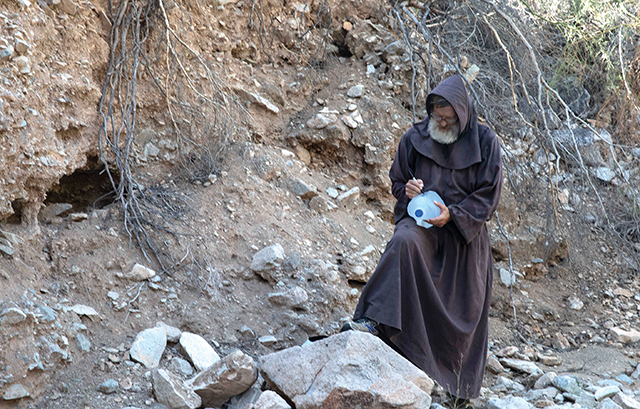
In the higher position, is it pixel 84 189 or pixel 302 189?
pixel 302 189

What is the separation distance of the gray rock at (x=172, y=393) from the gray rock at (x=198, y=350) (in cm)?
37

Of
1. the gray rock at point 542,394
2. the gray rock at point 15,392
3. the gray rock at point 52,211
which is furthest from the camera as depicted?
the gray rock at point 52,211

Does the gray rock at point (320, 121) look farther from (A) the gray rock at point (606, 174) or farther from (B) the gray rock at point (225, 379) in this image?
(A) the gray rock at point (606, 174)

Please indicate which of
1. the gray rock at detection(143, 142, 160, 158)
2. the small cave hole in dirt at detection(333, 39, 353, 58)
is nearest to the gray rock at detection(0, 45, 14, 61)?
the gray rock at detection(143, 142, 160, 158)

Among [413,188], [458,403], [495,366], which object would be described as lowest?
[495,366]

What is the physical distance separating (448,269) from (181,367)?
1.49 m

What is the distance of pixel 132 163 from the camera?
13.4ft

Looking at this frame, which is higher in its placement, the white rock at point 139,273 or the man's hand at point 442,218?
the man's hand at point 442,218

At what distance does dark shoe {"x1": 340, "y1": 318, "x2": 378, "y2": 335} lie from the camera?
9.72 feet

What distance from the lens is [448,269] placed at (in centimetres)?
327

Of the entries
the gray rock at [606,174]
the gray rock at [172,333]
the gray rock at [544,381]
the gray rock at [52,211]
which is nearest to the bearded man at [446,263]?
the gray rock at [544,381]

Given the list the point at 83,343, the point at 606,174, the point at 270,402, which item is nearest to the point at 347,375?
the point at 270,402

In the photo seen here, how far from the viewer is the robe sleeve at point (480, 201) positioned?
315 centimetres

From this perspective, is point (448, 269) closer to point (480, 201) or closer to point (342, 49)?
point (480, 201)
